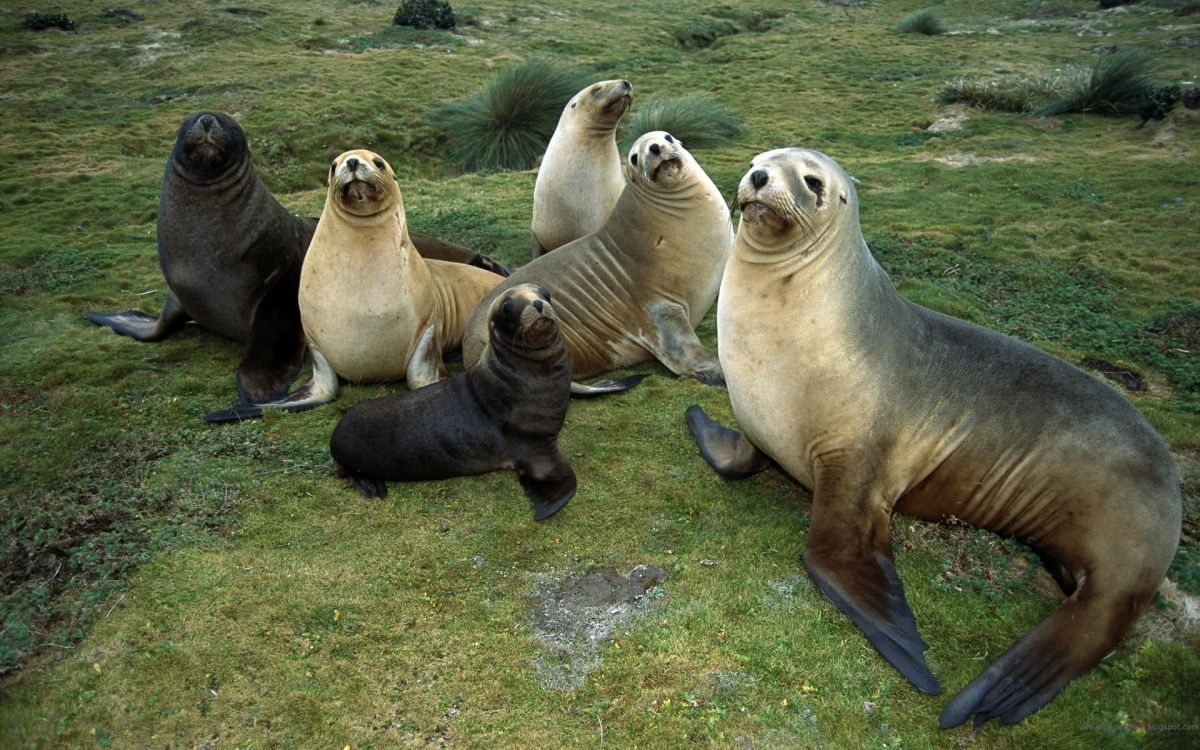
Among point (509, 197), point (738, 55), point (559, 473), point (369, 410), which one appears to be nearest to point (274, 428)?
point (369, 410)

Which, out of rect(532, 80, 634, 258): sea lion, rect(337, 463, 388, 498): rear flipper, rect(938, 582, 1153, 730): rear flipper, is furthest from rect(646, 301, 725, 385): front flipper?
rect(938, 582, 1153, 730): rear flipper

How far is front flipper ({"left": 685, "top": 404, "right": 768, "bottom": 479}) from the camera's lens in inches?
174

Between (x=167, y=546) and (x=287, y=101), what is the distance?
A: 9.22m

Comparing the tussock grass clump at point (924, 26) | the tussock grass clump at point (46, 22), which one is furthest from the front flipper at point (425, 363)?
the tussock grass clump at point (924, 26)

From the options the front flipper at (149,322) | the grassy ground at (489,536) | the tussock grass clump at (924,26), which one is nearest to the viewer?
the grassy ground at (489,536)

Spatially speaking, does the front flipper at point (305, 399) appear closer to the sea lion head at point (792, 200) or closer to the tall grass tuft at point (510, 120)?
the sea lion head at point (792, 200)

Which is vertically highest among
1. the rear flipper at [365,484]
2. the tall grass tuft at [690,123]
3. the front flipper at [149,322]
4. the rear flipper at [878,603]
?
the tall grass tuft at [690,123]

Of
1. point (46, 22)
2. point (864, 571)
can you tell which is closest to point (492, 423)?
point (864, 571)

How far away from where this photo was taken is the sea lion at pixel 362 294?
5184 millimetres

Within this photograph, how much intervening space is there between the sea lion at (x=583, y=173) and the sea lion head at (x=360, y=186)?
227 centimetres

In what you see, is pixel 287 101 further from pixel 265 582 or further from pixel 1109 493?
pixel 1109 493

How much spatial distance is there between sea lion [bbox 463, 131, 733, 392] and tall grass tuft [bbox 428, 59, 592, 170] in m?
5.30

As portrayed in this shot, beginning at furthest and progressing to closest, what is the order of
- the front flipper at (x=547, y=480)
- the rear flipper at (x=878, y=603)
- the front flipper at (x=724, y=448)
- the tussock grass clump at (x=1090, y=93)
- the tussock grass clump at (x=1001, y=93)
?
1. the tussock grass clump at (x=1001, y=93)
2. the tussock grass clump at (x=1090, y=93)
3. the front flipper at (x=724, y=448)
4. the front flipper at (x=547, y=480)
5. the rear flipper at (x=878, y=603)

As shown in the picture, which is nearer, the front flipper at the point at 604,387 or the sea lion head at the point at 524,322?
the sea lion head at the point at 524,322
